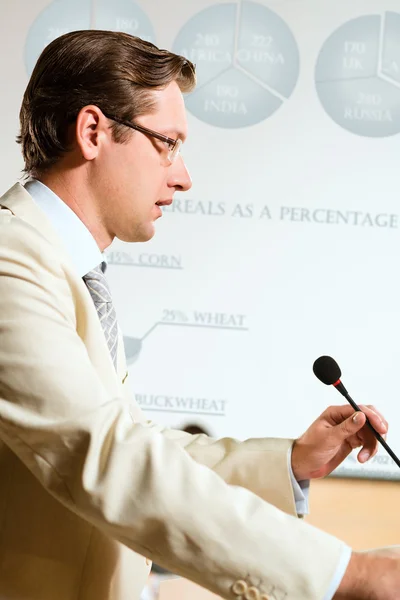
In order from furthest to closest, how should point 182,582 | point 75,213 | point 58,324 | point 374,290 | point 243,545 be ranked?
point 374,290, point 182,582, point 75,213, point 58,324, point 243,545

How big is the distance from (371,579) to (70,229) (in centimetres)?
72

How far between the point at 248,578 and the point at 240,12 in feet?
7.76

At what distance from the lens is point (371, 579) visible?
927 mm

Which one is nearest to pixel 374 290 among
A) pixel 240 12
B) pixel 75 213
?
pixel 240 12

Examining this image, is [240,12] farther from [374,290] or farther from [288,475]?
[288,475]

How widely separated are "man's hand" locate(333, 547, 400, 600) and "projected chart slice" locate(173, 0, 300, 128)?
7.21ft

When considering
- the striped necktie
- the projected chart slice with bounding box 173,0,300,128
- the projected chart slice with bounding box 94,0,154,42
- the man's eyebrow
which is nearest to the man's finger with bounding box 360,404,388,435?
the striped necktie

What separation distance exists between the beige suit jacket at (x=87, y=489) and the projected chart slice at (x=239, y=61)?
1.83 meters

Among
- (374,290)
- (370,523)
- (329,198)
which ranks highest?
(329,198)

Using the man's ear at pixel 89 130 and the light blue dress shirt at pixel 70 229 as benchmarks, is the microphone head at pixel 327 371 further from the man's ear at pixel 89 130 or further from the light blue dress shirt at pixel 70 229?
the man's ear at pixel 89 130

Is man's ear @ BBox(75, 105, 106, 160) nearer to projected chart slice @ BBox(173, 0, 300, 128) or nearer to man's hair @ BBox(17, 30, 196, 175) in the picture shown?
man's hair @ BBox(17, 30, 196, 175)

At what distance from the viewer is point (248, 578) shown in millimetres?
945

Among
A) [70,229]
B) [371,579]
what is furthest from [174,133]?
[371,579]

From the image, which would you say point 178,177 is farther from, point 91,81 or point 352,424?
point 352,424
